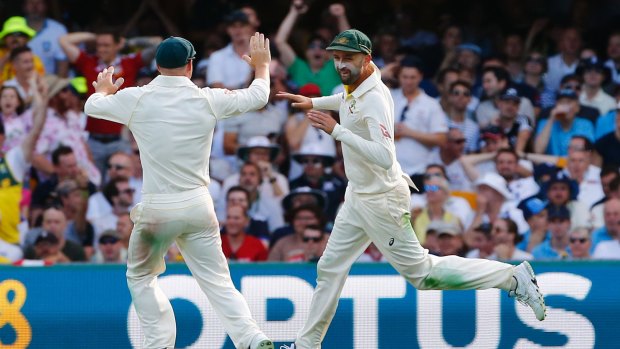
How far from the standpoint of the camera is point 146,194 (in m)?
10.2

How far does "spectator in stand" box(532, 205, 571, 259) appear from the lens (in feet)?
45.3

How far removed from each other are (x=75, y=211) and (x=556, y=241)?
448 cm

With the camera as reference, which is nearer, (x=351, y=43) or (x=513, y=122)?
(x=351, y=43)

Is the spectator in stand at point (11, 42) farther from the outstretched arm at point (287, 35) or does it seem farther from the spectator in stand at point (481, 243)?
the spectator in stand at point (481, 243)

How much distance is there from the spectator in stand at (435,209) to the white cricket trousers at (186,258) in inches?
165

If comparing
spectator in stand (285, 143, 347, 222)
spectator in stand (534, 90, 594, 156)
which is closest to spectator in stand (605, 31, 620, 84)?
spectator in stand (534, 90, 594, 156)

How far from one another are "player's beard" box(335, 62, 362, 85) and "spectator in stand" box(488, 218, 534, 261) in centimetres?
390

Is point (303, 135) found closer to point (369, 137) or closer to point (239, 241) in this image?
point (239, 241)

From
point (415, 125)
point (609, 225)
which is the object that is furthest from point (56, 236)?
point (609, 225)

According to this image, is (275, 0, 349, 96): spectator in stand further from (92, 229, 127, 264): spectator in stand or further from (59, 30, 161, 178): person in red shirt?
(92, 229, 127, 264): spectator in stand

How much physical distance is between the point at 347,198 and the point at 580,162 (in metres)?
4.77

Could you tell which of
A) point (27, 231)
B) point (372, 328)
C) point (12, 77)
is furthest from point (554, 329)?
point (12, 77)

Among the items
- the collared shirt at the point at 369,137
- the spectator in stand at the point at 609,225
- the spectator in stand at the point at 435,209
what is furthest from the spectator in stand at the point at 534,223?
the collared shirt at the point at 369,137

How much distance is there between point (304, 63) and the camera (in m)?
16.3
